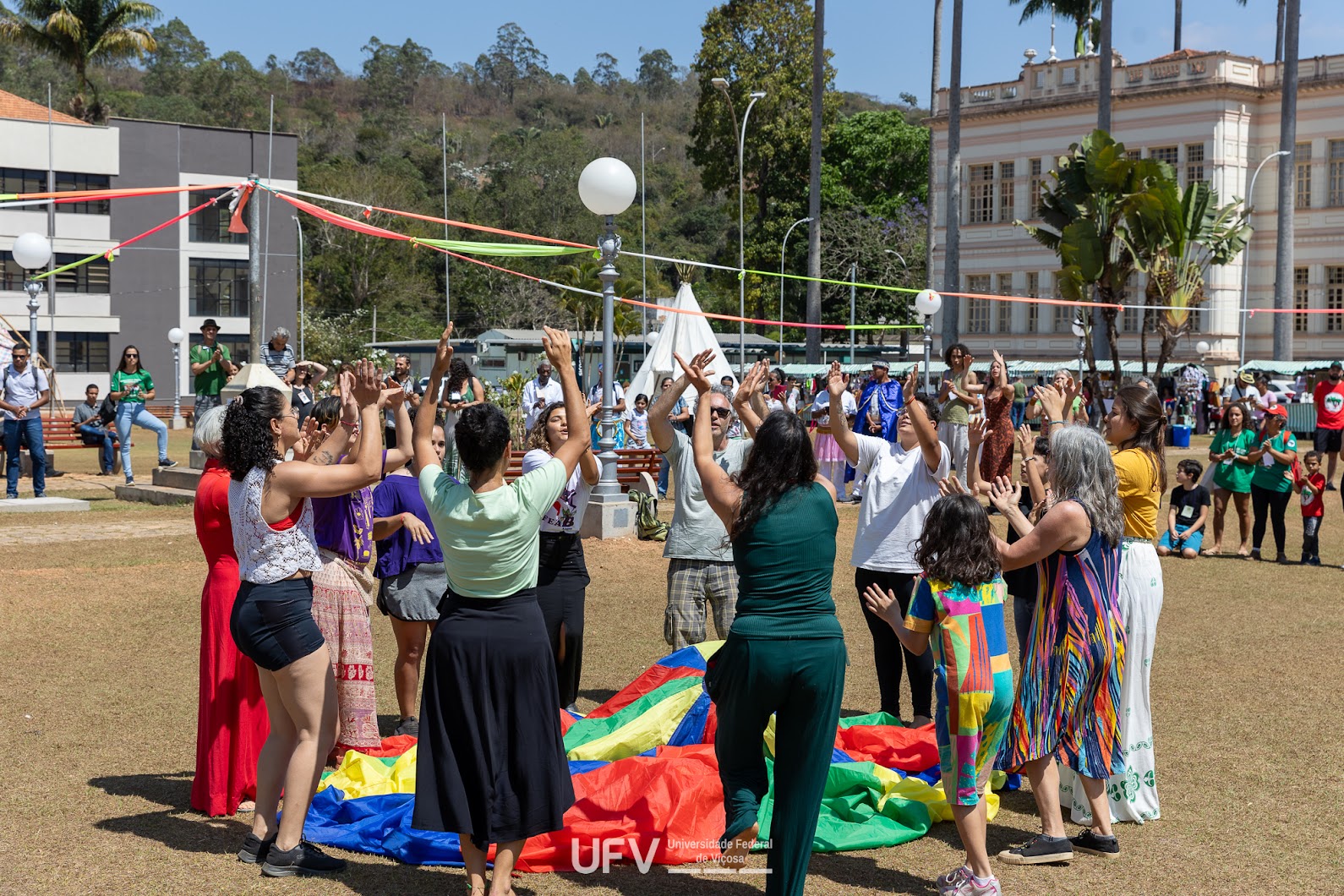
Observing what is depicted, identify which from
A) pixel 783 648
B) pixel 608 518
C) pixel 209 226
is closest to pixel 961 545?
pixel 783 648

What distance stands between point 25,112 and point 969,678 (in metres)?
50.9

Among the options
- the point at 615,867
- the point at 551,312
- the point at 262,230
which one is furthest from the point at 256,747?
the point at 551,312

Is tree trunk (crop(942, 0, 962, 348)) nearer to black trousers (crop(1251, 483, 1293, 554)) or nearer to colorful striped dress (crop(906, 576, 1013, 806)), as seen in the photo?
black trousers (crop(1251, 483, 1293, 554))

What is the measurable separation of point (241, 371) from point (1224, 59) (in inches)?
1399

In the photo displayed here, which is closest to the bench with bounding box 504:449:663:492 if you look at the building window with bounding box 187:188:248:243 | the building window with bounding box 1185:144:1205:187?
the building window with bounding box 1185:144:1205:187

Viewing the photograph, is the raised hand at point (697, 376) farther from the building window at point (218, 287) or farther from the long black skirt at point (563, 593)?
the building window at point (218, 287)

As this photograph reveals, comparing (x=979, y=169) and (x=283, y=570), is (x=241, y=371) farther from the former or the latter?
(x=979, y=169)

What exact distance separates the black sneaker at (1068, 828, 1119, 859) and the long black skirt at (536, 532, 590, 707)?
103 inches

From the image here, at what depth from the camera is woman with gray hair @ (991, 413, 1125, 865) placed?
16.6 feet

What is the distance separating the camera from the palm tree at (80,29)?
47375 millimetres

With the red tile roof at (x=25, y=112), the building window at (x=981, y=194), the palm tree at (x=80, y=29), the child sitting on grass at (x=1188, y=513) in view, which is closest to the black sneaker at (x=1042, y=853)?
the child sitting on grass at (x=1188, y=513)

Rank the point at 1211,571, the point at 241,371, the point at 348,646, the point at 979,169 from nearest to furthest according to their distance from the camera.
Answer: the point at 348,646, the point at 1211,571, the point at 241,371, the point at 979,169

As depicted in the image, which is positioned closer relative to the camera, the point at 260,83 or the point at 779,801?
the point at 779,801

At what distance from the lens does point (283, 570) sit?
4688 millimetres
